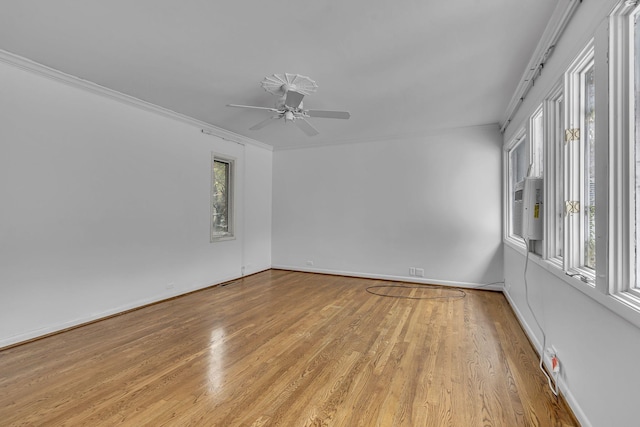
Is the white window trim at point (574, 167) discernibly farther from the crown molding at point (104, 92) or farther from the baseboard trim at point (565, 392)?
the crown molding at point (104, 92)

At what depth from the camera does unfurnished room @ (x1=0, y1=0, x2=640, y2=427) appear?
1750 millimetres

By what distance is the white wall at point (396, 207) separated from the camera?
186 inches

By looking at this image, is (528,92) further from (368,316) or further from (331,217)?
(331,217)

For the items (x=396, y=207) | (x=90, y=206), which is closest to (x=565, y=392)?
(x=396, y=207)

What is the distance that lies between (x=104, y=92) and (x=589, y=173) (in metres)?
4.61

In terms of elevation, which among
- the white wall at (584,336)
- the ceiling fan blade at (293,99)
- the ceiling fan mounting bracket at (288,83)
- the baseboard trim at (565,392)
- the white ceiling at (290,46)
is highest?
the white ceiling at (290,46)

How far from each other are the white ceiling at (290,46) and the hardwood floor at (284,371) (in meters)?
2.61

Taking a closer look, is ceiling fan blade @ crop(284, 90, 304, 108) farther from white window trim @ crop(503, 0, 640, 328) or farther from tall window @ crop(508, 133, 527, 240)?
tall window @ crop(508, 133, 527, 240)

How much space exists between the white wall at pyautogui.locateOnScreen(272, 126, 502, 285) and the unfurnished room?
48 millimetres

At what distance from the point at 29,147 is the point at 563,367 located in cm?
480

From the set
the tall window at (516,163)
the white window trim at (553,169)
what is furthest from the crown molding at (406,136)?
the white window trim at (553,169)

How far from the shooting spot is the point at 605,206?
57.1 inches

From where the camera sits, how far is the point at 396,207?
5324mm

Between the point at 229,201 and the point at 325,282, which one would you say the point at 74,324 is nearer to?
the point at 229,201
